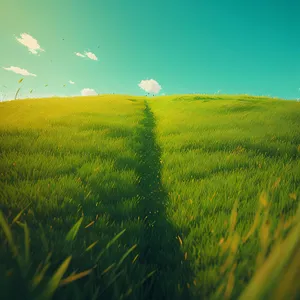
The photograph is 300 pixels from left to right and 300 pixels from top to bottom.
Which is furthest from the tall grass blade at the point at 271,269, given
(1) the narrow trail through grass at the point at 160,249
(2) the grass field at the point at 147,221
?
(1) the narrow trail through grass at the point at 160,249

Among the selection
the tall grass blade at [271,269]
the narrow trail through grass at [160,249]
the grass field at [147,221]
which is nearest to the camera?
the tall grass blade at [271,269]

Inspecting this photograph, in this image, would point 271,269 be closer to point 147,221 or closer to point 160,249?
point 160,249

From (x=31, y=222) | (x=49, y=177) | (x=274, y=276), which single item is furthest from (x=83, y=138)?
(x=274, y=276)

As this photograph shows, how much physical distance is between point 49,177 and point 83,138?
233 cm

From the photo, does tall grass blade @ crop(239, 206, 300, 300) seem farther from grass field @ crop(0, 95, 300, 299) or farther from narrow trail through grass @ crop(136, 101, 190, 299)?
narrow trail through grass @ crop(136, 101, 190, 299)

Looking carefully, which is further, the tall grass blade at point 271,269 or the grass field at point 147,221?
→ the grass field at point 147,221

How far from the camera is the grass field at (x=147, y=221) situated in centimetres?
90

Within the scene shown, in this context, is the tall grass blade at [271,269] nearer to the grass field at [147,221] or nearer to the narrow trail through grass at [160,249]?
the grass field at [147,221]

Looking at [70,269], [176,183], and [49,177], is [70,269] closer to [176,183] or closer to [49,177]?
[49,177]

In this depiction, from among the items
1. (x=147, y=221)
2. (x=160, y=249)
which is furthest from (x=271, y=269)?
(x=147, y=221)

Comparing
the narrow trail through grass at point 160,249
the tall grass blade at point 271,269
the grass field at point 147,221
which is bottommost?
the narrow trail through grass at point 160,249

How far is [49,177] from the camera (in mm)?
2656

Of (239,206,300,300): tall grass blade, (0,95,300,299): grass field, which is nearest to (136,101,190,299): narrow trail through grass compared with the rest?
(0,95,300,299): grass field

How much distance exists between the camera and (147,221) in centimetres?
208
